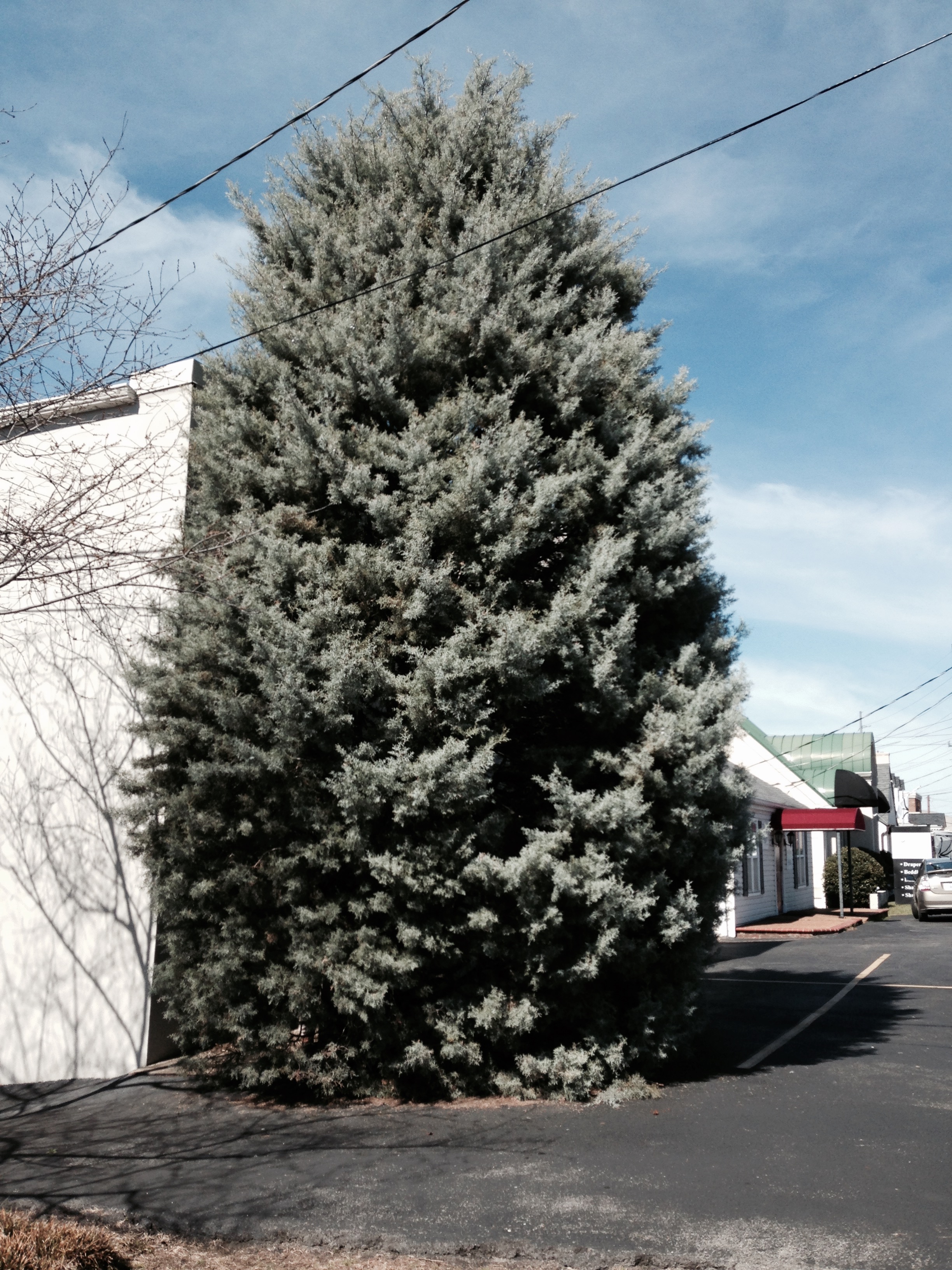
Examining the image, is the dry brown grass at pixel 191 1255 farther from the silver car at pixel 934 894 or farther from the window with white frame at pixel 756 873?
the silver car at pixel 934 894

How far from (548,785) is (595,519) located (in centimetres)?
233

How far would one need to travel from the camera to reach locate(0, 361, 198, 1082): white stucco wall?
850 cm

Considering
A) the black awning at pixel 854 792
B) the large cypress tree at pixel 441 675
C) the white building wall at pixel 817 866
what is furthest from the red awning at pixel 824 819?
the large cypress tree at pixel 441 675

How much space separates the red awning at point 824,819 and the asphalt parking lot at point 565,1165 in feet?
52.4

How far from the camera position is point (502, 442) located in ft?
24.7

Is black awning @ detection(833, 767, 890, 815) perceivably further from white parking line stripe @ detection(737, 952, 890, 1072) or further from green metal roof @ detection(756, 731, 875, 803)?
white parking line stripe @ detection(737, 952, 890, 1072)

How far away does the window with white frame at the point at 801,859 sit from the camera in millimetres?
29094

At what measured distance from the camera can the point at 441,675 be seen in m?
6.97

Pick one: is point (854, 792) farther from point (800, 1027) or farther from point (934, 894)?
point (800, 1027)

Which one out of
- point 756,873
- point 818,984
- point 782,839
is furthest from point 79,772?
Answer: point 782,839

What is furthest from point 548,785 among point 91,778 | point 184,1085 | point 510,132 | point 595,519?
point 510,132

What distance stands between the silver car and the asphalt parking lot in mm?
19246

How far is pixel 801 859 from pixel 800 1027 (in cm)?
2111

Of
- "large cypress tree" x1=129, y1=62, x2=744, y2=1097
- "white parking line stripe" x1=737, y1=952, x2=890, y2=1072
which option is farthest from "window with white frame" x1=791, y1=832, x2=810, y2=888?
"large cypress tree" x1=129, y1=62, x2=744, y2=1097
